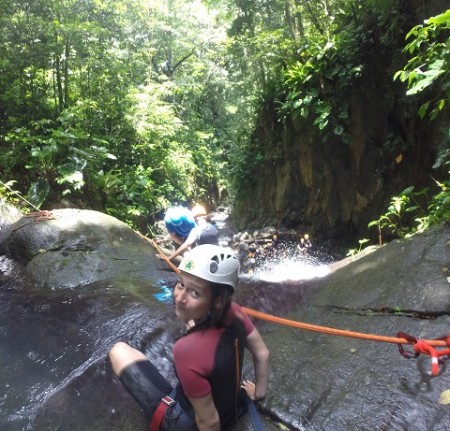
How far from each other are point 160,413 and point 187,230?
115 inches

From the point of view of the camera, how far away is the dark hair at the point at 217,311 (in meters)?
1.94

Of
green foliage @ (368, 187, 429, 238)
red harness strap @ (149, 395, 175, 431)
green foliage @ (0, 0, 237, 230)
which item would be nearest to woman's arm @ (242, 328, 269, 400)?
red harness strap @ (149, 395, 175, 431)

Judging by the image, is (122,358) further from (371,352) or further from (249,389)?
(371,352)

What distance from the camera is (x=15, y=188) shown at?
926cm

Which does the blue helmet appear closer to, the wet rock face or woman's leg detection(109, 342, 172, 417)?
the wet rock face

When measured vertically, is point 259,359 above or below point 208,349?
below

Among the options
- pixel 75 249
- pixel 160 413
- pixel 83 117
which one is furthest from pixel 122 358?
pixel 83 117

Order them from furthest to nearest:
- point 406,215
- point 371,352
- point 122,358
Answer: point 406,215, point 371,352, point 122,358

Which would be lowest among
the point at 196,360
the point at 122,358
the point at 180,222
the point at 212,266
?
the point at 122,358

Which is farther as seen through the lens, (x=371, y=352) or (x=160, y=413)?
(x=371, y=352)

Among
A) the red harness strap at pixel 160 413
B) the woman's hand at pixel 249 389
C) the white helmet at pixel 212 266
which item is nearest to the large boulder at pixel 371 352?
the woman's hand at pixel 249 389

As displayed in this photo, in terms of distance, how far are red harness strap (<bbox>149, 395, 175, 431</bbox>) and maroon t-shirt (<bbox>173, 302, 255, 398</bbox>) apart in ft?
1.64

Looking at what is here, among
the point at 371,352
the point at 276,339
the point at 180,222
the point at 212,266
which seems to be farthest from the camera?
the point at 180,222

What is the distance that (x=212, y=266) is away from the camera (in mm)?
1962
